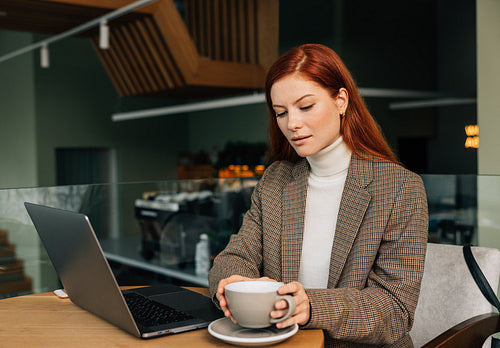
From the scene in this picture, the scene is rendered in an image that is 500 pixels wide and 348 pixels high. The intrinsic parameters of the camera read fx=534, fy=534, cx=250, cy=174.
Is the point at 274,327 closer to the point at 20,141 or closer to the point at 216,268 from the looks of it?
the point at 216,268

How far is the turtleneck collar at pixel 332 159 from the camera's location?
1303 mm

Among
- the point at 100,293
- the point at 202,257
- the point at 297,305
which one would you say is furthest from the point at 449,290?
the point at 202,257

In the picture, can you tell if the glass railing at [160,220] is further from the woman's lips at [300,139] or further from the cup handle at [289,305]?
the cup handle at [289,305]

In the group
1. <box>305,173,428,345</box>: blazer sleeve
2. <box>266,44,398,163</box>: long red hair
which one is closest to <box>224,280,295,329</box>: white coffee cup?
<box>305,173,428,345</box>: blazer sleeve

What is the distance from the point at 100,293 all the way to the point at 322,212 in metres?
0.59

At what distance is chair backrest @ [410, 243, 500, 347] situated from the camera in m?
1.36

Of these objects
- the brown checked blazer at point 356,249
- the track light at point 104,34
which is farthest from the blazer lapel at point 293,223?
the track light at point 104,34

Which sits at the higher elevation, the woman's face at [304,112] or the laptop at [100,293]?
the woman's face at [304,112]

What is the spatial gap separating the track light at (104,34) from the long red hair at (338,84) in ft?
12.7

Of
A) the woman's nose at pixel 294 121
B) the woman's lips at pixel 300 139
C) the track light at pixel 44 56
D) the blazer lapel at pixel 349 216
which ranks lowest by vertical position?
the blazer lapel at pixel 349 216

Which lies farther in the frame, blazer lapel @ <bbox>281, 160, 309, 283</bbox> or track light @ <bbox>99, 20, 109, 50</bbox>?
track light @ <bbox>99, 20, 109, 50</bbox>

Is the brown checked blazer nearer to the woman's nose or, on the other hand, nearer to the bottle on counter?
the woman's nose

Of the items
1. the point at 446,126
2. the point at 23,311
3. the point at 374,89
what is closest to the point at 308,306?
the point at 23,311

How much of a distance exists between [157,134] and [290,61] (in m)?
4.74
